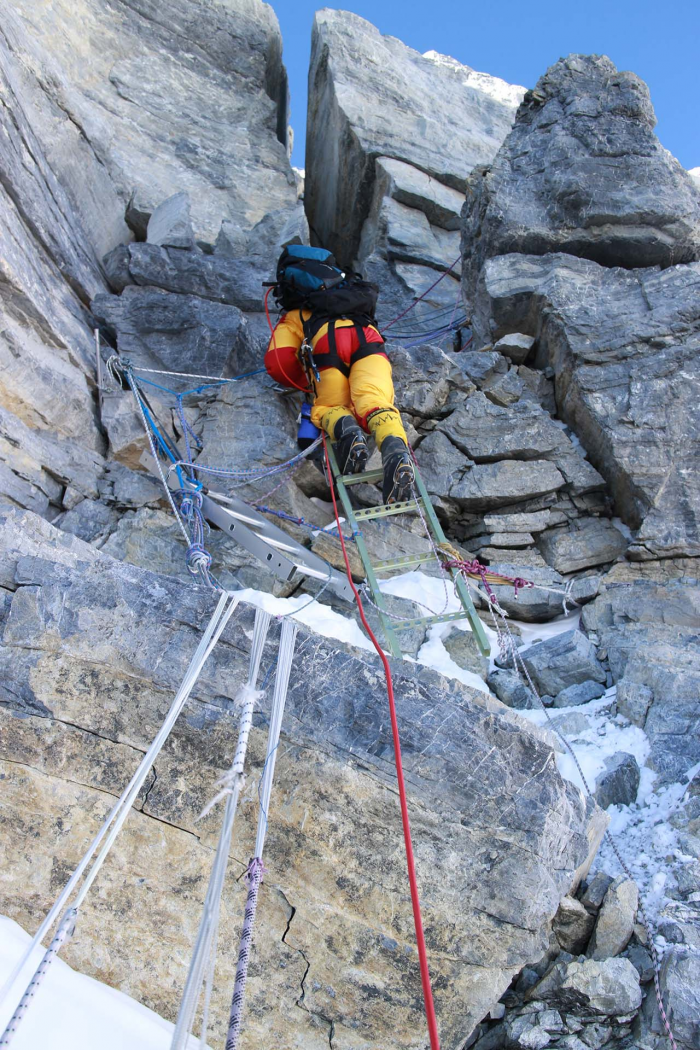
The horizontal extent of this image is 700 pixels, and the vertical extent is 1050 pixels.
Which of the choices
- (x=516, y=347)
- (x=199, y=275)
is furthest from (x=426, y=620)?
(x=199, y=275)

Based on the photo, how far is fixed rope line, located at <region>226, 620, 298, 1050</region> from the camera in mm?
2031

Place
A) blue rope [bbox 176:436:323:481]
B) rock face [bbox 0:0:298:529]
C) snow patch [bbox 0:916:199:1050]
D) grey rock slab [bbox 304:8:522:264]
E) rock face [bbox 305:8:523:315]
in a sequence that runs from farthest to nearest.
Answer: grey rock slab [bbox 304:8:522:264], rock face [bbox 305:8:523:315], blue rope [bbox 176:436:323:481], rock face [bbox 0:0:298:529], snow patch [bbox 0:916:199:1050]

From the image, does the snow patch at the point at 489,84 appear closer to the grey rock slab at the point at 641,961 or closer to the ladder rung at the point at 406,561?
the ladder rung at the point at 406,561

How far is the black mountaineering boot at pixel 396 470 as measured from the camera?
18.5 feet

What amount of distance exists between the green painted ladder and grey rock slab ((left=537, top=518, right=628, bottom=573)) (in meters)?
1.03

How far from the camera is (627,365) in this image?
7105 mm

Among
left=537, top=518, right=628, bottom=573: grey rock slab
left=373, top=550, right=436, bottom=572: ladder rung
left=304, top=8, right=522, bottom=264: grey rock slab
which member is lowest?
left=537, top=518, right=628, bottom=573: grey rock slab

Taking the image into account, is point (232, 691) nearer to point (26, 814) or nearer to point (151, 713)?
point (151, 713)

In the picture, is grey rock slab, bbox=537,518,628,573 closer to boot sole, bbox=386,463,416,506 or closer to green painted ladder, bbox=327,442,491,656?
green painted ladder, bbox=327,442,491,656

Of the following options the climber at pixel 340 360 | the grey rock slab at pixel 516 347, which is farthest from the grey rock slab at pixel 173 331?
the grey rock slab at pixel 516 347

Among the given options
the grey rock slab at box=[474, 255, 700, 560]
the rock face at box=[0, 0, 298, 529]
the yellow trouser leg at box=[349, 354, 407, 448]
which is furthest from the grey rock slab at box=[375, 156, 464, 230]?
the yellow trouser leg at box=[349, 354, 407, 448]

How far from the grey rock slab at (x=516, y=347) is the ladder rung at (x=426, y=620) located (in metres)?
3.62

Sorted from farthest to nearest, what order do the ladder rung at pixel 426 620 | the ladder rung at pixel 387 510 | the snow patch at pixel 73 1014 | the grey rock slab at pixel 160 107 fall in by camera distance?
the grey rock slab at pixel 160 107, the ladder rung at pixel 387 510, the ladder rung at pixel 426 620, the snow patch at pixel 73 1014

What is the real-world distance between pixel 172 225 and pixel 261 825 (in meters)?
8.05
